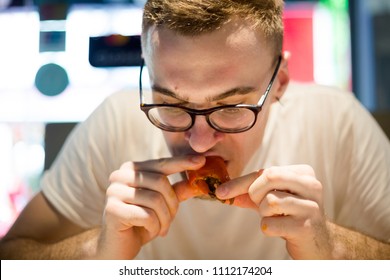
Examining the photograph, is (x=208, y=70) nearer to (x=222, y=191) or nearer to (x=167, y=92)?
(x=167, y=92)

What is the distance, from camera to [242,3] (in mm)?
837

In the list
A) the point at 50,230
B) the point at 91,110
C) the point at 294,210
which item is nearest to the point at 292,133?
the point at 294,210

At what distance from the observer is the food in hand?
836 mm

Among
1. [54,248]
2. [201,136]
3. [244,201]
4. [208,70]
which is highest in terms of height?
[208,70]

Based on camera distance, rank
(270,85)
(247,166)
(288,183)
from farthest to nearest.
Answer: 1. (247,166)
2. (270,85)
3. (288,183)

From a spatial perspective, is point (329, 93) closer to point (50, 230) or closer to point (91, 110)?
point (91, 110)

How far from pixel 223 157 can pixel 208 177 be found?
0.08 metres

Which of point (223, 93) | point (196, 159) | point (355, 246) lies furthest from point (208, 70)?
point (355, 246)

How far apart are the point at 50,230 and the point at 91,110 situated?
0.29 m

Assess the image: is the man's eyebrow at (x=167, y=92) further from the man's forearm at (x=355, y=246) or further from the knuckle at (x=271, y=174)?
the man's forearm at (x=355, y=246)

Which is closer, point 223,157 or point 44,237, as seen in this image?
point 223,157

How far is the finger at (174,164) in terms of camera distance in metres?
0.83

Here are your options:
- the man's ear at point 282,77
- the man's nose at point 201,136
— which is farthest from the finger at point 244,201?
the man's ear at point 282,77

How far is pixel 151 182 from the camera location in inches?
32.2
